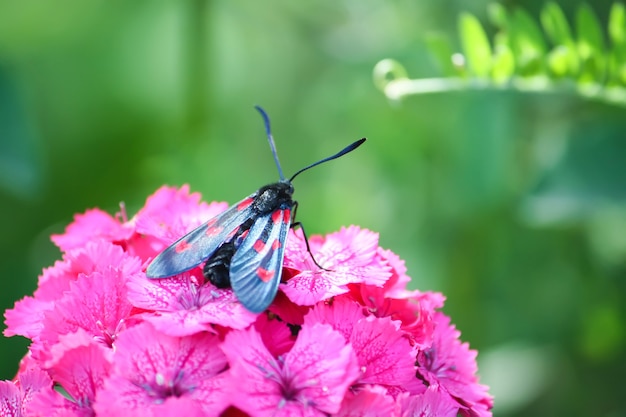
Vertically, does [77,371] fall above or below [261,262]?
below

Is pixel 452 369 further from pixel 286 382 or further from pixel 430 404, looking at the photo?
pixel 286 382

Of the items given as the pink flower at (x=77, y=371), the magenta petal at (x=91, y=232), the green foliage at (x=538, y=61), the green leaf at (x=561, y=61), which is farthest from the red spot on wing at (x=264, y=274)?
the green leaf at (x=561, y=61)

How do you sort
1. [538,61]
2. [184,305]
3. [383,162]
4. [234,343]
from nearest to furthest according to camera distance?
1. [234,343]
2. [184,305]
3. [538,61]
4. [383,162]

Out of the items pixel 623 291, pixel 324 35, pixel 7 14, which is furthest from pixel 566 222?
pixel 7 14

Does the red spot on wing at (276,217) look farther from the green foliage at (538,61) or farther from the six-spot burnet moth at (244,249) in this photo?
the green foliage at (538,61)

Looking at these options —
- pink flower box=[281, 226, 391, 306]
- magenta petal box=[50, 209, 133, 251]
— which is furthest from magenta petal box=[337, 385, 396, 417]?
magenta petal box=[50, 209, 133, 251]

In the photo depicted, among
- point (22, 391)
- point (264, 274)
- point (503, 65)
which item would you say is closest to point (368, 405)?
point (264, 274)

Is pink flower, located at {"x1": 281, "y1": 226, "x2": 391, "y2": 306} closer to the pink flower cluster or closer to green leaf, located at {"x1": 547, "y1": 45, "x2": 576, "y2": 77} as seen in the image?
the pink flower cluster
